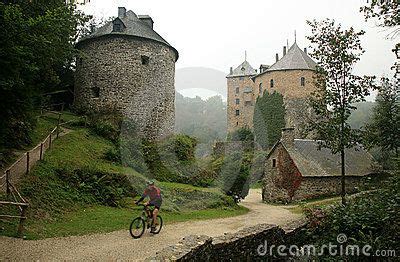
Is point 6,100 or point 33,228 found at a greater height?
point 6,100

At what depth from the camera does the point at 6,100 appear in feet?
36.5

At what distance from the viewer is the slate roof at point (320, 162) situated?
2377 centimetres

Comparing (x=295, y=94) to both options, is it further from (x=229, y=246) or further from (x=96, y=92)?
(x=229, y=246)

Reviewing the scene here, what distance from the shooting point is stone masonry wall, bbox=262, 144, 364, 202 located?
23.3m

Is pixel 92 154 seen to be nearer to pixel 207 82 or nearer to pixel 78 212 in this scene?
pixel 78 212

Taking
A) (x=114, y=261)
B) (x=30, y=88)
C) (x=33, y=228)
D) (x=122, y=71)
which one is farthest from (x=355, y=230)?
(x=122, y=71)

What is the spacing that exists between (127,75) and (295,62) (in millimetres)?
23770

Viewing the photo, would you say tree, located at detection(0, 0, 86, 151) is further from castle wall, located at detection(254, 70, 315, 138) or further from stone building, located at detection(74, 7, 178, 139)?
castle wall, located at detection(254, 70, 315, 138)

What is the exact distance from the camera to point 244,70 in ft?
202

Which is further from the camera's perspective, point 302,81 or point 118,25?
point 302,81

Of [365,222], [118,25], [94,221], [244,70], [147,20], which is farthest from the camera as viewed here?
[244,70]

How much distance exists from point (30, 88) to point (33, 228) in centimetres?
515

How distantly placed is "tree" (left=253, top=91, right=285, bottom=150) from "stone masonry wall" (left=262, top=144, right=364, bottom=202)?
1470cm

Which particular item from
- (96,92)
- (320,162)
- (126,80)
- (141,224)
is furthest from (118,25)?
(141,224)
